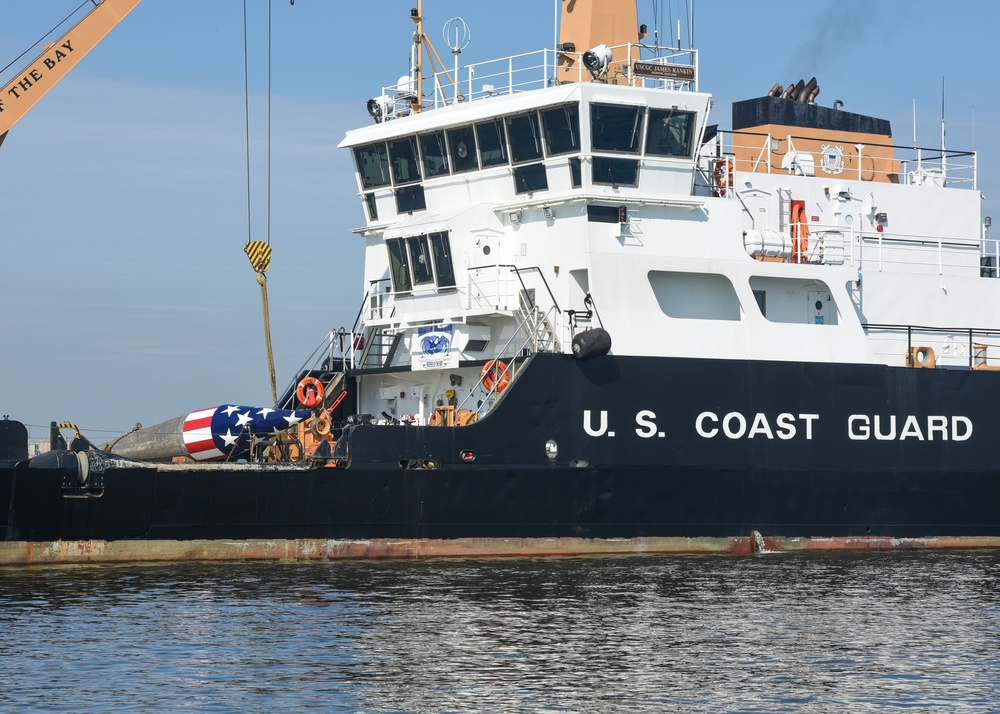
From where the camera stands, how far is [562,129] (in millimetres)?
20719

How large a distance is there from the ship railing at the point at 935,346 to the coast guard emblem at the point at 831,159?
10.8ft

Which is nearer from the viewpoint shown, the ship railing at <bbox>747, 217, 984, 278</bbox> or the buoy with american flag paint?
the buoy with american flag paint

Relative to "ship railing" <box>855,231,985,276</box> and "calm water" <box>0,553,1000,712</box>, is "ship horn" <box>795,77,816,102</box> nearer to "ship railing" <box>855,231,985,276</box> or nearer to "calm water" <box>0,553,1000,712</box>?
"ship railing" <box>855,231,985,276</box>

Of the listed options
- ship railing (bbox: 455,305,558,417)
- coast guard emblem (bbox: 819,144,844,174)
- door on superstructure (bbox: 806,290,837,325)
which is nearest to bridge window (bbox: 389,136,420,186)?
ship railing (bbox: 455,305,558,417)

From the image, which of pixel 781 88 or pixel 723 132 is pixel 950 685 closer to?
pixel 723 132

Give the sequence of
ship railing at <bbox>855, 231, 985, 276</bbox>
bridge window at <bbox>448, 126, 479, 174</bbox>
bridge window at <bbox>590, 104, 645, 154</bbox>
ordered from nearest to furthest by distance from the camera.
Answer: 1. bridge window at <bbox>590, 104, 645, 154</bbox>
2. bridge window at <bbox>448, 126, 479, 174</bbox>
3. ship railing at <bbox>855, 231, 985, 276</bbox>

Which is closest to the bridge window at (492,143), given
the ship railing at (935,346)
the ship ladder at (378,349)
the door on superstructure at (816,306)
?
the ship ladder at (378,349)

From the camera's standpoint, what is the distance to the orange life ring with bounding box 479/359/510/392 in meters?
19.9

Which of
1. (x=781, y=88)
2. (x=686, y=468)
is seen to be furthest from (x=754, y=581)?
(x=781, y=88)

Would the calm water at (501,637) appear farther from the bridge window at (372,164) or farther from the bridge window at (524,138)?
the bridge window at (372,164)

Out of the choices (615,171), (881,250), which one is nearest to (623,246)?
(615,171)

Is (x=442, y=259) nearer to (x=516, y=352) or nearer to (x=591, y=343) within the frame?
(x=516, y=352)

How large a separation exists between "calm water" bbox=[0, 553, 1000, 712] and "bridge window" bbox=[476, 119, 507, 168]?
21.2ft

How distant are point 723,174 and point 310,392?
7.57 metres
